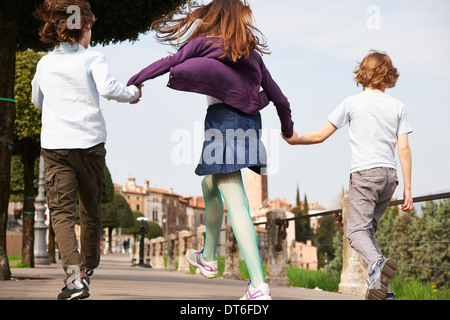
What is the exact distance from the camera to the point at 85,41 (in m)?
4.38

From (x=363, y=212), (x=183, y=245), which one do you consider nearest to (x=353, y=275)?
(x=363, y=212)

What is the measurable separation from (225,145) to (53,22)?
159 centimetres

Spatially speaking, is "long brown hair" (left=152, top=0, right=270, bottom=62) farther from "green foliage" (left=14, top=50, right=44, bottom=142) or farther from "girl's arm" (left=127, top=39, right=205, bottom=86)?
"green foliage" (left=14, top=50, right=44, bottom=142)

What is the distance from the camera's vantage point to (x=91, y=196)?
14.2 ft

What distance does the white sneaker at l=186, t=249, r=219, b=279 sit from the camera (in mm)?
4066

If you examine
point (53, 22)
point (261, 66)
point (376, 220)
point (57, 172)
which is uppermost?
point (53, 22)

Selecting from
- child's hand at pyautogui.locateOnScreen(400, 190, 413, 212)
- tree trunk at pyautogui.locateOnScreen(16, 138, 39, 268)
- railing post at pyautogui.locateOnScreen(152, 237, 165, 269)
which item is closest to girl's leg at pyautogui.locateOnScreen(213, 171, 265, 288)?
child's hand at pyautogui.locateOnScreen(400, 190, 413, 212)

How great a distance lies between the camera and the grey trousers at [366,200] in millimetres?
4203

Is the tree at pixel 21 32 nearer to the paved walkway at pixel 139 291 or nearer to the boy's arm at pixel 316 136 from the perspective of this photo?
the paved walkway at pixel 139 291

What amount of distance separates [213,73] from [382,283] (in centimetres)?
168

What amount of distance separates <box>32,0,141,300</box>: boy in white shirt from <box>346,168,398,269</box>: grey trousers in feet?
5.31

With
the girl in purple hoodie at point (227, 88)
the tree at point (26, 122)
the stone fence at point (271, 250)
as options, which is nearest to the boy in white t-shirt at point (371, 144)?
the girl in purple hoodie at point (227, 88)
